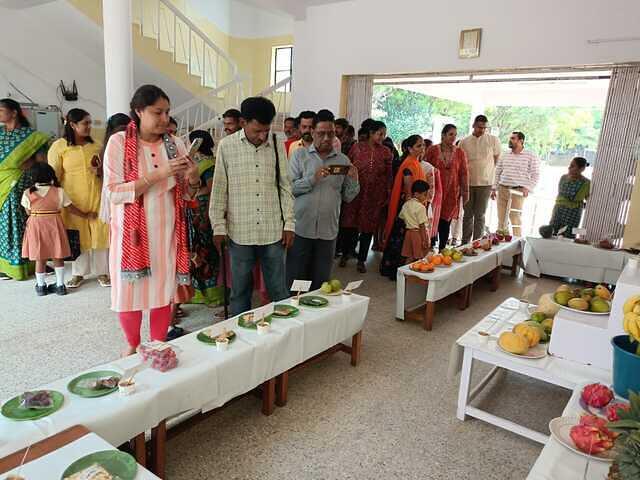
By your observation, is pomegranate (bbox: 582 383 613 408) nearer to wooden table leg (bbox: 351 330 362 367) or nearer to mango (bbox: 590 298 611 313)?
mango (bbox: 590 298 611 313)

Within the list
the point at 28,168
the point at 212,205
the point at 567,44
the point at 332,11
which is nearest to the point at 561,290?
the point at 212,205

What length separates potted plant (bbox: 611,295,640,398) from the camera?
4.28 feet

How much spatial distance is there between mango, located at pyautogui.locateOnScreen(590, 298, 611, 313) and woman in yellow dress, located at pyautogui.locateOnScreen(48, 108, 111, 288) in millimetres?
3550

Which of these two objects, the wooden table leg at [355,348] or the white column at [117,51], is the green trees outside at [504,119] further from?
the wooden table leg at [355,348]

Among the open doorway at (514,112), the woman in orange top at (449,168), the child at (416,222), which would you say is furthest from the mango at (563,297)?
the open doorway at (514,112)

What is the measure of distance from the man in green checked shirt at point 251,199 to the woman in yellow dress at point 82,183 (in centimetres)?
185

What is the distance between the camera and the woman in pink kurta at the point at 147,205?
189 centimetres

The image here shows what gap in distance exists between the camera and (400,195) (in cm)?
436

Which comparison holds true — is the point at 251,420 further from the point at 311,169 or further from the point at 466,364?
the point at 311,169

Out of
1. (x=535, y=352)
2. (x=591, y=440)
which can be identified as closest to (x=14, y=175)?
(x=535, y=352)

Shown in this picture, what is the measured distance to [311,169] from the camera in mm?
2895

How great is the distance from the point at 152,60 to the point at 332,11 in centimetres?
271

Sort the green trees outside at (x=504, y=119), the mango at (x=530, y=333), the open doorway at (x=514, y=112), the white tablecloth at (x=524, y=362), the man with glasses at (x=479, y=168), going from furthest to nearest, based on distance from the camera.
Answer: the green trees outside at (x=504, y=119)
the open doorway at (x=514, y=112)
the man with glasses at (x=479, y=168)
the mango at (x=530, y=333)
the white tablecloth at (x=524, y=362)

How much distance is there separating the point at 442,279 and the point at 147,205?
2.14 meters
